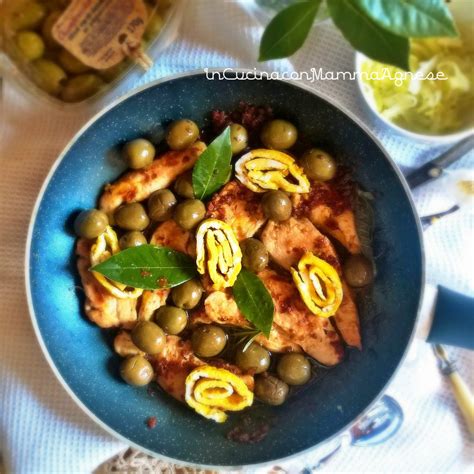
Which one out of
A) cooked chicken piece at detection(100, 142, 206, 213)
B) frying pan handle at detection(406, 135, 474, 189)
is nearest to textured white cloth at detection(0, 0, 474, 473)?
frying pan handle at detection(406, 135, 474, 189)

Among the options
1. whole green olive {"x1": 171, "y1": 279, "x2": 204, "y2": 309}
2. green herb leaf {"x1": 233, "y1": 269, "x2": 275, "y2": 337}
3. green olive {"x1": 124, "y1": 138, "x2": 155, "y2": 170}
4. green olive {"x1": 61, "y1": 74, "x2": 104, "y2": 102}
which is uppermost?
green olive {"x1": 61, "y1": 74, "x2": 104, "y2": 102}

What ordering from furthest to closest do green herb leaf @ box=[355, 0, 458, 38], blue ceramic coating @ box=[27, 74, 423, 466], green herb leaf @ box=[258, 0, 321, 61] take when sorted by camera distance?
1. blue ceramic coating @ box=[27, 74, 423, 466]
2. green herb leaf @ box=[258, 0, 321, 61]
3. green herb leaf @ box=[355, 0, 458, 38]

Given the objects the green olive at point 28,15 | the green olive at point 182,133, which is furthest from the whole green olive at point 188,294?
the green olive at point 28,15

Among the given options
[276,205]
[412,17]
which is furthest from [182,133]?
[412,17]

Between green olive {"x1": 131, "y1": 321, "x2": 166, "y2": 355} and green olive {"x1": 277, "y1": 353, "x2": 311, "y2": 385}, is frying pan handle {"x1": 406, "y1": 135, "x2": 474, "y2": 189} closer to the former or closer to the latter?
green olive {"x1": 277, "y1": 353, "x2": 311, "y2": 385}

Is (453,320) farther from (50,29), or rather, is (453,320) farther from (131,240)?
(50,29)

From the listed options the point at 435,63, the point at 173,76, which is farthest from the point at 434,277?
the point at 173,76
